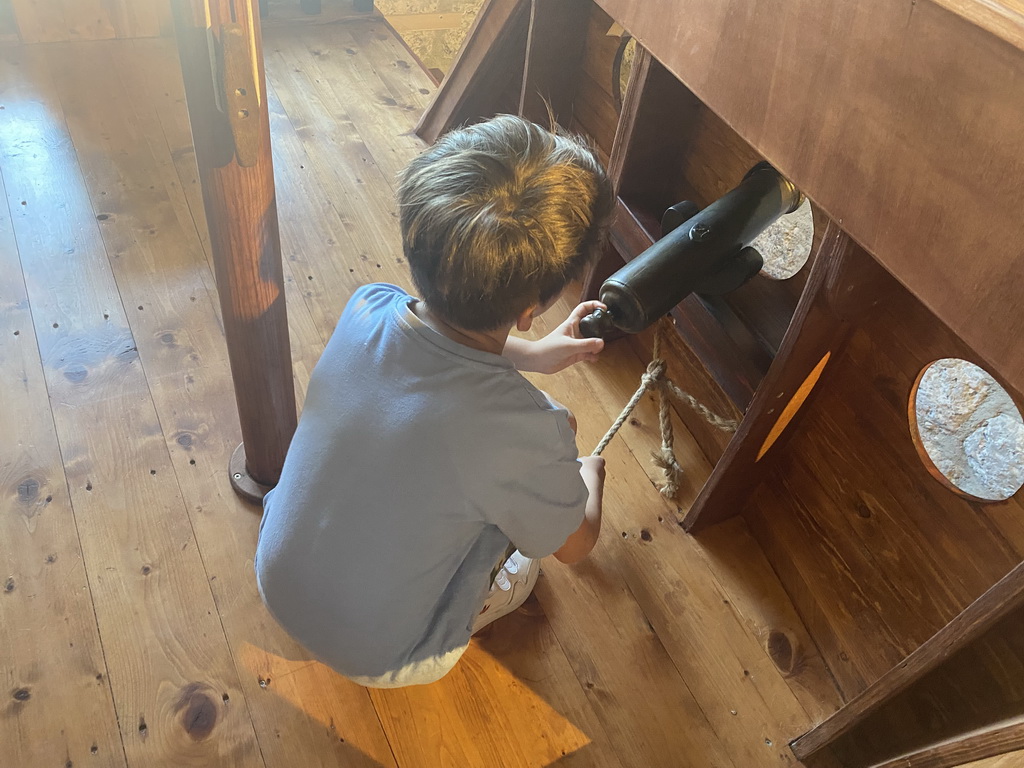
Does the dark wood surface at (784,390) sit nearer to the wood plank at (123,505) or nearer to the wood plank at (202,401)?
the wood plank at (202,401)

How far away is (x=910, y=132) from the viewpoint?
0.83 meters

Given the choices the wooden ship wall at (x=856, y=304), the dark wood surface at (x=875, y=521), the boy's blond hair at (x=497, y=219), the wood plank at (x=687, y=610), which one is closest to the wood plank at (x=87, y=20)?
the wooden ship wall at (x=856, y=304)

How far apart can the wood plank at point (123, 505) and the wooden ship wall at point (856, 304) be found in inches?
32.8

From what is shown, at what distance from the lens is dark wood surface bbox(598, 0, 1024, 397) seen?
0.75m

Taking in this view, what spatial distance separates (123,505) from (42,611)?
201 millimetres

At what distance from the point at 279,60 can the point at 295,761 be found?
204 centimetres

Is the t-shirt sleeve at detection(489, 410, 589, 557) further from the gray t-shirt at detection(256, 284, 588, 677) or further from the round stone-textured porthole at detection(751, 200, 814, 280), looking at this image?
the round stone-textured porthole at detection(751, 200, 814, 280)

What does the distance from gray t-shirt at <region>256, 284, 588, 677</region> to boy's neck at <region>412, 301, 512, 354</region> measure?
20 mm

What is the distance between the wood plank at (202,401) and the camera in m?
1.16

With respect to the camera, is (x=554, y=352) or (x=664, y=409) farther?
(x=664, y=409)

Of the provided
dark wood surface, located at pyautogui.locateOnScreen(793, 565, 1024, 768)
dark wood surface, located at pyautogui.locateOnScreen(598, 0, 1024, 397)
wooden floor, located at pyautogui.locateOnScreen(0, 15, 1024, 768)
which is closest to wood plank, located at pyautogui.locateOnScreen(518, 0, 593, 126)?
wooden floor, located at pyautogui.locateOnScreen(0, 15, 1024, 768)

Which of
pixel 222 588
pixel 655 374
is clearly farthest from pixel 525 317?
pixel 222 588

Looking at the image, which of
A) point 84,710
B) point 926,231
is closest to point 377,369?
point 926,231

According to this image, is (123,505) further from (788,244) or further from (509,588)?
(788,244)
